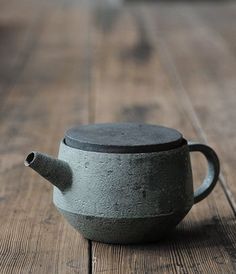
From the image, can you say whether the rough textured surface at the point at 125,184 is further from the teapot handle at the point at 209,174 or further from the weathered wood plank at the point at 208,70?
the weathered wood plank at the point at 208,70

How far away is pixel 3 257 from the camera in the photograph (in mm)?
799

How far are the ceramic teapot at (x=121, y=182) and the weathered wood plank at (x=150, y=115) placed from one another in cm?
3

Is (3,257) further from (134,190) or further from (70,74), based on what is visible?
(70,74)

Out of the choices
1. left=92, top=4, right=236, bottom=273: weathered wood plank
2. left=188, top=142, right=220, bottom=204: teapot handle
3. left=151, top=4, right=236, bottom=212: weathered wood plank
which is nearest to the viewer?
left=92, top=4, right=236, bottom=273: weathered wood plank

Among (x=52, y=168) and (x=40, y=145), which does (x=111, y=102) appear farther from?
(x=52, y=168)

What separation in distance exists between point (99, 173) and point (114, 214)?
41 millimetres

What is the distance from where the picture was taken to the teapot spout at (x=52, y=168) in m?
0.81

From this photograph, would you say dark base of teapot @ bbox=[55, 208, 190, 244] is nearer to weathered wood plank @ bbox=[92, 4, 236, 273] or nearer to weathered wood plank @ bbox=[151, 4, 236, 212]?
weathered wood plank @ bbox=[92, 4, 236, 273]

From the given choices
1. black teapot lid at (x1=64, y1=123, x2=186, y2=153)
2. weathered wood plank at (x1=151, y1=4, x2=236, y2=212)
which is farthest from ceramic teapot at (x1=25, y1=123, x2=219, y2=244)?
weathered wood plank at (x1=151, y1=4, x2=236, y2=212)

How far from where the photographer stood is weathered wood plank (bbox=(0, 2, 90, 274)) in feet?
2.63

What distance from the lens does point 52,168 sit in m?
0.82

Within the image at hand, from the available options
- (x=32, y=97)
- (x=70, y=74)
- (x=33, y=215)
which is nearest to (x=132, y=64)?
(x=70, y=74)

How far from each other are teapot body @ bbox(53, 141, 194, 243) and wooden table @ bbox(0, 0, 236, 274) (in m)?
0.02

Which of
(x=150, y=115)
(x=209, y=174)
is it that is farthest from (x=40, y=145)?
(x=209, y=174)
